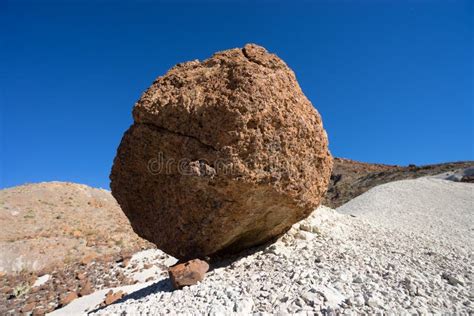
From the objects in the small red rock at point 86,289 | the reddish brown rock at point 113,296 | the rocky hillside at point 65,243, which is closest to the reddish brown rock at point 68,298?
the rocky hillside at point 65,243

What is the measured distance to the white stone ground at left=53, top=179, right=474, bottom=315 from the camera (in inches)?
175

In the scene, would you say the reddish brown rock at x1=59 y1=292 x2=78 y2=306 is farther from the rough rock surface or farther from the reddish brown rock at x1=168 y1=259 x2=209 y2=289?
the reddish brown rock at x1=168 y1=259 x2=209 y2=289

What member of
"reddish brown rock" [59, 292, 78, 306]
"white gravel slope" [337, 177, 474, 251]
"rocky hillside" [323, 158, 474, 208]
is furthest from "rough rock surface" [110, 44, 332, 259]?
"rocky hillside" [323, 158, 474, 208]

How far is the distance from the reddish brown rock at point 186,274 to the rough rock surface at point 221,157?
0.49 meters

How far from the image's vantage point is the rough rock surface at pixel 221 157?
5387 millimetres

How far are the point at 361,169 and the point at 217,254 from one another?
38.0m

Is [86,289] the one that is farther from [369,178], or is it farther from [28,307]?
[369,178]

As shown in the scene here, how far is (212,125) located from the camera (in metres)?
5.49

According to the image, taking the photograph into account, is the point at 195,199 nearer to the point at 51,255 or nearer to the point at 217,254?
the point at 217,254

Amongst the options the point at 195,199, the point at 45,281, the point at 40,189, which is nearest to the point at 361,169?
the point at 40,189

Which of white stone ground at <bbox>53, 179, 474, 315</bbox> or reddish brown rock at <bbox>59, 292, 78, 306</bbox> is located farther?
reddish brown rock at <bbox>59, 292, 78, 306</bbox>

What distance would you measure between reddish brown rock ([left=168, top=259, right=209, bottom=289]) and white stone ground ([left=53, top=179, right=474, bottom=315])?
0.16m

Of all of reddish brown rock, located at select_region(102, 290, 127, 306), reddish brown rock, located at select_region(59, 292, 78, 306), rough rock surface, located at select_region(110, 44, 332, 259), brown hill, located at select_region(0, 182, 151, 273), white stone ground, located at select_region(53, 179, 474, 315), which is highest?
brown hill, located at select_region(0, 182, 151, 273)

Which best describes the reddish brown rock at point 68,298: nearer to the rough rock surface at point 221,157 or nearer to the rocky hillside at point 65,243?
the rocky hillside at point 65,243
